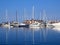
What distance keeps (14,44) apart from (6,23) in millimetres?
28800

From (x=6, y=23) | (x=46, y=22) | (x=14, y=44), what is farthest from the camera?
(x=6, y=23)

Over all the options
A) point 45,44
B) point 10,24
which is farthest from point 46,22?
point 45,44

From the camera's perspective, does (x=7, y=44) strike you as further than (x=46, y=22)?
No

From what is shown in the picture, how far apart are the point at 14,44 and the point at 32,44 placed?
956mm

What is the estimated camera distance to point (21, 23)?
3678 centimetres

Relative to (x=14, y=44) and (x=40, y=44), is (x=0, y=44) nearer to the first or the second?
(x=14, y=44)

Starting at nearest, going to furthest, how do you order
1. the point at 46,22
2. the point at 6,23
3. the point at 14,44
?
the point at 14,44 → the point at 46,22 → the point at 6,23

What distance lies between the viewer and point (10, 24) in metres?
38.4

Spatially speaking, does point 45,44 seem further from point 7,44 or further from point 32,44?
point 7,44

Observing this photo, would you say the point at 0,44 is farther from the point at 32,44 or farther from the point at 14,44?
the point at 32,44

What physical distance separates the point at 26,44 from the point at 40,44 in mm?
742

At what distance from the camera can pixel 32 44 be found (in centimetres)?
988

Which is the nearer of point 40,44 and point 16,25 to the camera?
point 40,44

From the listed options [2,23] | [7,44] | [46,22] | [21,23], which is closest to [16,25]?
[21,23]
